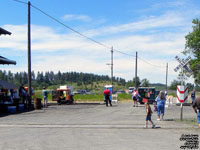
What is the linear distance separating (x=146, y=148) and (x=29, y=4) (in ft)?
65.7

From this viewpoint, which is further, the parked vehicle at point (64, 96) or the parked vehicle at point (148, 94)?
the parked vehicle at point (148, 94)

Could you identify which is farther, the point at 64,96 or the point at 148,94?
the point at 64,96

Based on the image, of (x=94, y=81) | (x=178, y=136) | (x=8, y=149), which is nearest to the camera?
(x=8, y=149)

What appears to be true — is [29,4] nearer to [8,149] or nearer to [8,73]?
[8,149]

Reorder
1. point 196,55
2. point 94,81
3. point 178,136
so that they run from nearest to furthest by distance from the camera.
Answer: point 178,136
point 196,55
point 94,81

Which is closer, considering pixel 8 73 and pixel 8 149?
pixel 8 149

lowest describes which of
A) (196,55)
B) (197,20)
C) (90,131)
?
(90,131)

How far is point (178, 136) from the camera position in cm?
1146

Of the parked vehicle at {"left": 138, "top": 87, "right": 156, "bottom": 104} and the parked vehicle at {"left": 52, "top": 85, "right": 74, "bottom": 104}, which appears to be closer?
the parked vehicle at {"left": 52, "top": 85, "right": 74, "bottom": 104}

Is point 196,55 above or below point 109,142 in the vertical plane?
above

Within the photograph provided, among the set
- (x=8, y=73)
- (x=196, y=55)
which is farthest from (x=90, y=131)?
(x=8, y=73)

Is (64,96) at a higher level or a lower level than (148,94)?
lower

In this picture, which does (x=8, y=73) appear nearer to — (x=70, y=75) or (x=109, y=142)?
(x=70, y=75)

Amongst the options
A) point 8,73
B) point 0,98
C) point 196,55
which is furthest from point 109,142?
point 8,73
